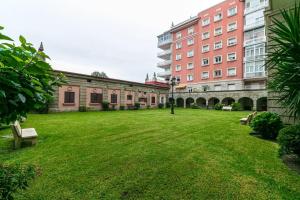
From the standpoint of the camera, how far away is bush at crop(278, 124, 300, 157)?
12.9 feet

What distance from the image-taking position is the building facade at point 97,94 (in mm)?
17500

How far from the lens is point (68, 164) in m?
3.70

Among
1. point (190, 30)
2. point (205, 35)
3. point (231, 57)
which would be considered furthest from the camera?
point (190, 30)

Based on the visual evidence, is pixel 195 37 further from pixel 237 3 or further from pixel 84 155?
pixel 84 155

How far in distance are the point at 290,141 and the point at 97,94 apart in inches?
770

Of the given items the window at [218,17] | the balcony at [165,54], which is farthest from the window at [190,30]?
the balcony at [165,54]

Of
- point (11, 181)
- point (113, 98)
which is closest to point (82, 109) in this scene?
point (113, 98)

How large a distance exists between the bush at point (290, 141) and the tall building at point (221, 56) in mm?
20242

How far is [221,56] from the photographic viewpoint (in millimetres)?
29047

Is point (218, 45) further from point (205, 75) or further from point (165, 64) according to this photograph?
point (165, 64)

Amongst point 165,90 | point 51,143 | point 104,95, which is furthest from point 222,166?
point 165,90

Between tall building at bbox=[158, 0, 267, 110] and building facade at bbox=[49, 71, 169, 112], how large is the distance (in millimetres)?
9343

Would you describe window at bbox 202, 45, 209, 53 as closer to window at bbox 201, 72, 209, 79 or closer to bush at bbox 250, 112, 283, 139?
window at bbox 201, 72, 209, 79

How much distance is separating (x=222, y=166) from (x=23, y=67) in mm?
4095
